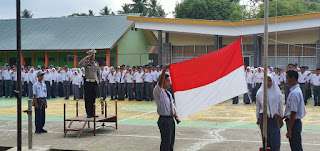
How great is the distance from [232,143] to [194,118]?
4.72 meters

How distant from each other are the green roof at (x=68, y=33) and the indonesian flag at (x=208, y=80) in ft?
77.8

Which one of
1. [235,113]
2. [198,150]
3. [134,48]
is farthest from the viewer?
[134,48]

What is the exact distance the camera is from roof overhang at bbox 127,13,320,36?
24.4 meters

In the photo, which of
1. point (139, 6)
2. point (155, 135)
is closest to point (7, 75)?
point (155, 135)

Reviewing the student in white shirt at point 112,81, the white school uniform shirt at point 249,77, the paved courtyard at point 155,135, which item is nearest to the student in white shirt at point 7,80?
the student in white shirt at point 112,81

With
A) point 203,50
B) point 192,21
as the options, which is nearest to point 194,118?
point 192,21

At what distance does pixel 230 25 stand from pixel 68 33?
1624 cm

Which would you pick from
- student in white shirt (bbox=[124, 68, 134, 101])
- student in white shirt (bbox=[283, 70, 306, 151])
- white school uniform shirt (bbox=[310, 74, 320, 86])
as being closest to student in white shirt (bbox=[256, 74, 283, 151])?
student in white shirt (bbox=[283, 70, 306, 151])

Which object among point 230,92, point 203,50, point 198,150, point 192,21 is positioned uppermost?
point 192,21

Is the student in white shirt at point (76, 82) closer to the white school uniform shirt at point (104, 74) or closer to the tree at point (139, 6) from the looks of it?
the white school uniform shirt at point (104, 74)

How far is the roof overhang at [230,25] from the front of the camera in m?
24.4

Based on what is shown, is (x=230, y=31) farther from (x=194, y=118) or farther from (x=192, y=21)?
(x=194, y=118)

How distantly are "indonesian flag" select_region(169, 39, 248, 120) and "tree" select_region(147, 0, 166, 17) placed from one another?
58112mm

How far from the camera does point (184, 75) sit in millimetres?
7777
